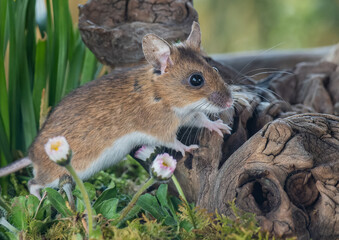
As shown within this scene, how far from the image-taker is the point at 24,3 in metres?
3.17

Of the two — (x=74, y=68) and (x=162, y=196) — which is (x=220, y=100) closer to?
(x=162, y=196)

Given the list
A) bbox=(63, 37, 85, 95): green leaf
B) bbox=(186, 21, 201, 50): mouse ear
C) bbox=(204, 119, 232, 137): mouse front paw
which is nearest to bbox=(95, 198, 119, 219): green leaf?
bbox=(204, 119, 232, 137): mouse front paw

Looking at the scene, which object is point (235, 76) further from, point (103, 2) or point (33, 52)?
point (33, 52)

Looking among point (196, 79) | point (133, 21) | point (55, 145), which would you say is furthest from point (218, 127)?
point (133, 21)

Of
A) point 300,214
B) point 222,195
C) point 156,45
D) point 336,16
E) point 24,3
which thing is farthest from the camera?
point 336,16

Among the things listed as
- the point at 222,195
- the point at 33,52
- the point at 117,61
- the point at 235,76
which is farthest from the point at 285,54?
the point at 222,195

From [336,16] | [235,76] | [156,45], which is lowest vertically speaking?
[336,16]

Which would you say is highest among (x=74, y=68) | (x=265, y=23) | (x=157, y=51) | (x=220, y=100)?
(x=157, y=51)

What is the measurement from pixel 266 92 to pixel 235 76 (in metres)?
0.27

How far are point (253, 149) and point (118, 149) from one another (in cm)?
83

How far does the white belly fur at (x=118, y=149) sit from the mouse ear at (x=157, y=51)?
0.39 m

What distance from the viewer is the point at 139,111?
8.30ft

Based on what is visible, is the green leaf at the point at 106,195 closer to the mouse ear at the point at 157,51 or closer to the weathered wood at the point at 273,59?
the mouse ear at the point at 157,51

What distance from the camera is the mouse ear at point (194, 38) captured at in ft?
8.38
